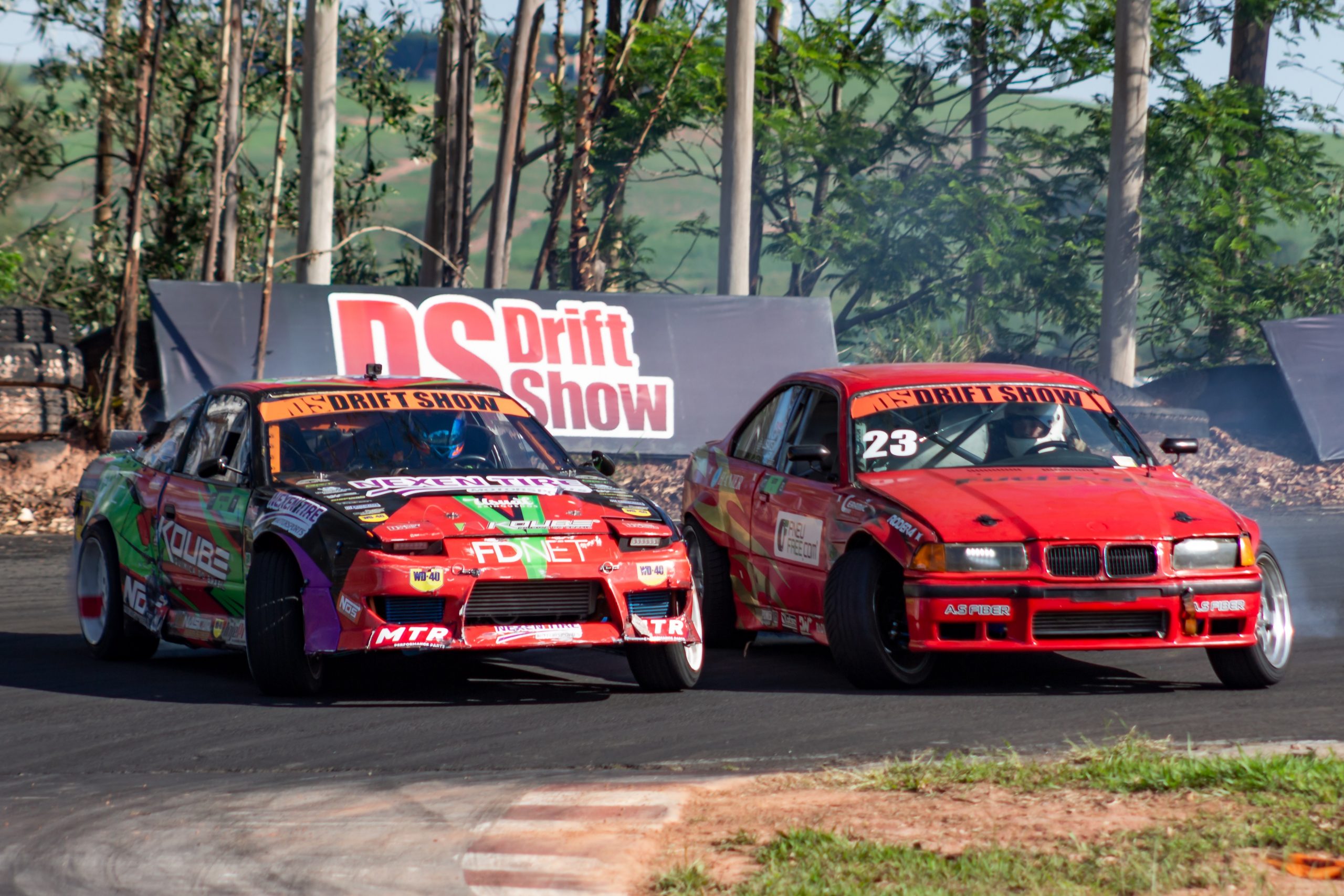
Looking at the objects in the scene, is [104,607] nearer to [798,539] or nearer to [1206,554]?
[798,539]

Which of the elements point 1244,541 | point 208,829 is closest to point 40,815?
point 208,829

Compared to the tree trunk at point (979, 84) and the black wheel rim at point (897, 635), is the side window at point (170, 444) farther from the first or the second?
the tree trunk at point (979, 84)

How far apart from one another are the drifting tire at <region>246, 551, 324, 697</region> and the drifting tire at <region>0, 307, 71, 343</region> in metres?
10.2

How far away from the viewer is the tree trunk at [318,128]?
21250 mm

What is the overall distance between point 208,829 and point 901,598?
354 centimetres

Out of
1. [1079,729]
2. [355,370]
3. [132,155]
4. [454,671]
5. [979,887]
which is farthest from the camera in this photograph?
[132,155]

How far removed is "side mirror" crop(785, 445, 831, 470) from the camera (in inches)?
328

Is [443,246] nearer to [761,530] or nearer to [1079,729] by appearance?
[761,530]

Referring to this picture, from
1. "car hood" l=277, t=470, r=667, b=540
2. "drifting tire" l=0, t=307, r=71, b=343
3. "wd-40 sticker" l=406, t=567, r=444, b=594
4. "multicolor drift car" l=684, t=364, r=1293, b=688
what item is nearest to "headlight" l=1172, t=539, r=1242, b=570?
"multicolor drift car" l=684, t=364, r=1293, b=688

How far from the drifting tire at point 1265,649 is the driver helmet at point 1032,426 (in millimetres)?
1213

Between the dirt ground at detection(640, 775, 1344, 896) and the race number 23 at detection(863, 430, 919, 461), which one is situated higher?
the race number 23 at detection(863, 430, 919, 461)

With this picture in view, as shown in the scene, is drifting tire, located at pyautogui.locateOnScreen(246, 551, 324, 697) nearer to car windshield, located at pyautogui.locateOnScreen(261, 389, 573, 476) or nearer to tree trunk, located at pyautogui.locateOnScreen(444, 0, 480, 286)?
car windshield, located at pyautogui.locateOnScreen(261, 389, 573, 476)

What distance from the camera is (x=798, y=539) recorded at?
859 cm

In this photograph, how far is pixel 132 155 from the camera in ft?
66.9
